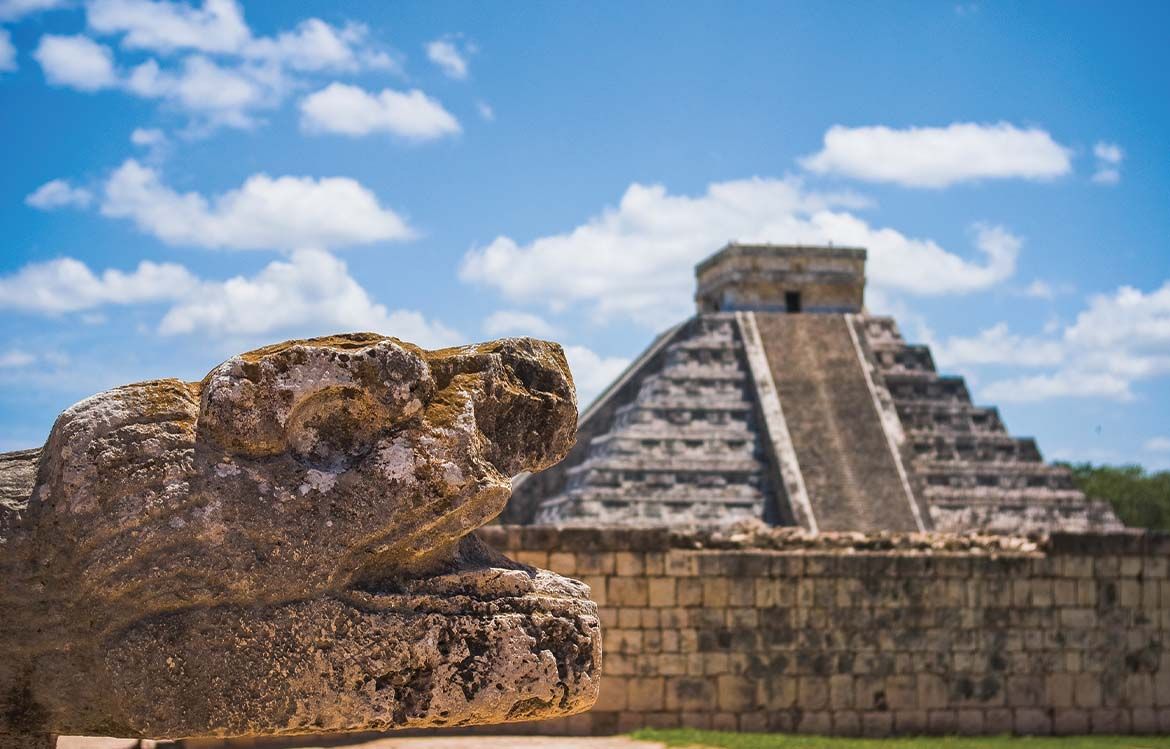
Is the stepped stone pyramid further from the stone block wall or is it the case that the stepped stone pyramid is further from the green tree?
the green tree

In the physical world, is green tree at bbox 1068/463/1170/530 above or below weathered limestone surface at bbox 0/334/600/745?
above

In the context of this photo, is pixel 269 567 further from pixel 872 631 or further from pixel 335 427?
pixel 872 631

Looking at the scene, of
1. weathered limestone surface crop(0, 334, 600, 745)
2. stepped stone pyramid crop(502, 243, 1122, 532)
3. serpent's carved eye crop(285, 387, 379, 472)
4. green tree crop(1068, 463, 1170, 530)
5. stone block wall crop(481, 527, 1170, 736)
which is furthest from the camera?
green tree crop(1068, 463, 1170, 530)

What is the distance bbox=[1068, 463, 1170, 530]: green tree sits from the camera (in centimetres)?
5434

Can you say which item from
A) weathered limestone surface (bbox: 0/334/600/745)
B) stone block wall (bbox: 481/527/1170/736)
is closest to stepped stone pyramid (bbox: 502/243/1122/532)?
stone block wall (bbox: 481/527/1170/736)

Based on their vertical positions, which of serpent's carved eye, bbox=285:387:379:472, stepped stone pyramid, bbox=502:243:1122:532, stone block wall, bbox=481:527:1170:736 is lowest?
stone block wall, bbox=481:527:1170:736

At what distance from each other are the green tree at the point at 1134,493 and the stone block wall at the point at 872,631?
3792cm

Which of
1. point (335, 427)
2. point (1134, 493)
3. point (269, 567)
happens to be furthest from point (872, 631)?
point (1134, 493)

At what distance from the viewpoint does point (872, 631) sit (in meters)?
15.6

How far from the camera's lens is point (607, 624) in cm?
1516

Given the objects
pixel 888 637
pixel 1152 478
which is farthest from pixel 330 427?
pixel 1152 478

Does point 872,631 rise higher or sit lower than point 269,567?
lower

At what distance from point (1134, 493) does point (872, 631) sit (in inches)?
1731

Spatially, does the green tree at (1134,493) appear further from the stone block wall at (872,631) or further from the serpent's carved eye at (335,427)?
the serpent's carved eye at (335,427)
